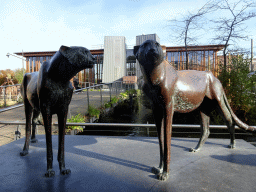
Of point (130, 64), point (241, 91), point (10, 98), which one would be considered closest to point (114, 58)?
point (130, 64)

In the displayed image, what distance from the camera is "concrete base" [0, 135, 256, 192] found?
187 centimetres

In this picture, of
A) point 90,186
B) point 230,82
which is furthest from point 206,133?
point 230,82

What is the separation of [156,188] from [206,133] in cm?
154

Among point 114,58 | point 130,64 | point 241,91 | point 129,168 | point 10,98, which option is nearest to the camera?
point 129,168

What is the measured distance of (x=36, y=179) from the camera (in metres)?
2.03

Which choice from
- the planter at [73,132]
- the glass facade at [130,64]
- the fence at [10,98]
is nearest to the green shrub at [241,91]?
the planter at [73,132]

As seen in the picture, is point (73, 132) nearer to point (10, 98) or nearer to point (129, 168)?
point (129, 168)

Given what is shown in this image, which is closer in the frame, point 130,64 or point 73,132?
point 73,132

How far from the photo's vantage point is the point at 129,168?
228cm

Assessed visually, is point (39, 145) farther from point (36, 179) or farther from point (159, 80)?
point (159, 80)

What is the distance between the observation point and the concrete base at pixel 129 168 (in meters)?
1.87

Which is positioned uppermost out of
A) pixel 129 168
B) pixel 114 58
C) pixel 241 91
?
pixel 114 58

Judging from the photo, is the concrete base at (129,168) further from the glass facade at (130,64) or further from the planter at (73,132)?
the glass facade at (130,64)

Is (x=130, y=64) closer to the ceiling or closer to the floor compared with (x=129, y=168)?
closer to the ceiling
